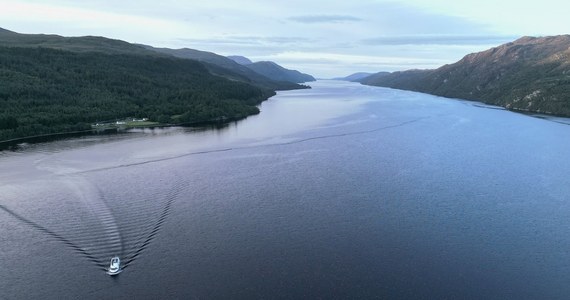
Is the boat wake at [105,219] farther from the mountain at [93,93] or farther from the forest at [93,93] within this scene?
the forest at [93,93]

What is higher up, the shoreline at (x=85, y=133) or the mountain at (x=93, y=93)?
the mountain at (x=93, y=93)

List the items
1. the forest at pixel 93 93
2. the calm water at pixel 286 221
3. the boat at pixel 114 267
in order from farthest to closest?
the forest at pixel 93 93 → the boat at pixel 114 267 → the calm water at pixel 286 221

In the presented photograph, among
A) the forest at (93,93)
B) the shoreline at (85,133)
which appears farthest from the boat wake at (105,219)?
the forest at (93,93)

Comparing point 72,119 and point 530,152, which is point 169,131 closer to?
point 72,119

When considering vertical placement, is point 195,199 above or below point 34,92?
below

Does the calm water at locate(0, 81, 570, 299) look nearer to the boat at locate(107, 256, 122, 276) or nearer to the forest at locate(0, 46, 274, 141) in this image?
the boat at locate(107, 256, 122, 276)

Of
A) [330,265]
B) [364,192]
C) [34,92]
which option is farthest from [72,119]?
[330,265]
